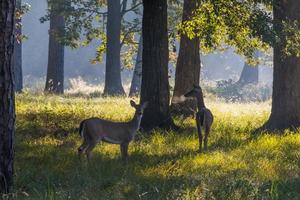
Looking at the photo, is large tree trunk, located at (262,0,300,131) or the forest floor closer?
the forest floor

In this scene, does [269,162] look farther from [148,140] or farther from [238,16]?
[238,16]

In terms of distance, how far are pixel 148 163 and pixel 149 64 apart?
13.0 ft

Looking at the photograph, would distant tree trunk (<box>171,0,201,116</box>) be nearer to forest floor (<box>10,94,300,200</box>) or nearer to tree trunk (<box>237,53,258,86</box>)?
forest floor (<box>10,94,300,200</box>)

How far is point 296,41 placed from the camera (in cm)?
1281

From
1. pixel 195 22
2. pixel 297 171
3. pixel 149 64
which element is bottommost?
pixel 297 171

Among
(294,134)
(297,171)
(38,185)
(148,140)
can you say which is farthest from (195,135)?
(38,185)

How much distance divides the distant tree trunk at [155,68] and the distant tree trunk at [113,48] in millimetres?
15946

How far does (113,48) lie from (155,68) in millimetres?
16481

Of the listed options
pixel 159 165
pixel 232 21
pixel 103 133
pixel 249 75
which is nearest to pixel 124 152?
pixel 103 133

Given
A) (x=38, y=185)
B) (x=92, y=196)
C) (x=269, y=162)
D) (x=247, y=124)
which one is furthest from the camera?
(x=247, y=124)

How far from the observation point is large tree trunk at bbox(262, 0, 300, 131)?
13.8 meters

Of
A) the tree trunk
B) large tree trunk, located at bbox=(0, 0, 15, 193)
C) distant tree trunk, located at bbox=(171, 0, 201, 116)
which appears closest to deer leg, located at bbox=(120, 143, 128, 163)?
large tree trunk, located at bbox=(0, 0, 15, 193)

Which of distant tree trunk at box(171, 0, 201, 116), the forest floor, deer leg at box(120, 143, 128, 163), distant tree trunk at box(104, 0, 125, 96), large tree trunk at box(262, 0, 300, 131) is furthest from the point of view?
distant tree trunk at box(104, 0, 125, 96)

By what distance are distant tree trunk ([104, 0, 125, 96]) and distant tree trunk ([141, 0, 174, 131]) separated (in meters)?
15.9
